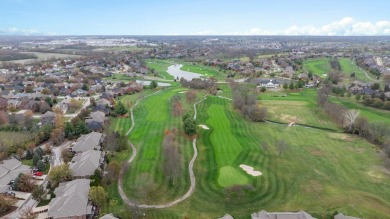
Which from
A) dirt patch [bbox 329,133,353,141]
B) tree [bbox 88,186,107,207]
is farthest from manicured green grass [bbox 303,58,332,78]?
tree [bbox 88,186,107,207]

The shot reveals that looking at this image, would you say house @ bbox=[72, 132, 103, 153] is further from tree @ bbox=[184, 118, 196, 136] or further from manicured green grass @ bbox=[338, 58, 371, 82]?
manicured green grass @ bbox=[338, 58, 371, 82]

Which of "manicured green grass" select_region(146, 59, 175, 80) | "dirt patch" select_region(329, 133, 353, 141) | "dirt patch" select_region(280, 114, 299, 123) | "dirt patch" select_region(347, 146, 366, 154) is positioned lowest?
"manicured green grass" select_region(146, 59, 175, 80)

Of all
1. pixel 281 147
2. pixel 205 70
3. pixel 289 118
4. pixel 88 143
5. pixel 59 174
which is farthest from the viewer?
pixel 205 70

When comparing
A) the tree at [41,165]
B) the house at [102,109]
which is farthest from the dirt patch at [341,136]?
the tree at [41,165]

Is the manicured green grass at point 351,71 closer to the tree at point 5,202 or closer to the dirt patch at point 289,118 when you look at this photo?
the dirt patch at point 289,118

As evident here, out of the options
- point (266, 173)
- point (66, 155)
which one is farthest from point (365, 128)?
point (66, 155)

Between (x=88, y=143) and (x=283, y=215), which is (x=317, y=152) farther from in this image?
(x=88, y=143)
